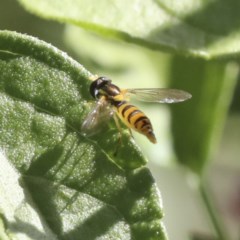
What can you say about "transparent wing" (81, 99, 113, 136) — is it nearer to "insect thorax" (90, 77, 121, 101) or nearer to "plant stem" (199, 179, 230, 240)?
"insect thorax" (90, 77, 121, 101)

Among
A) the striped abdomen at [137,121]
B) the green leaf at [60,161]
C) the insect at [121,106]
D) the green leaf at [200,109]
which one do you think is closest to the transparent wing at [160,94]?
the insect at [121,106]

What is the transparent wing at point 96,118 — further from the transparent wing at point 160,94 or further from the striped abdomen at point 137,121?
the transparent wing at point 160,94

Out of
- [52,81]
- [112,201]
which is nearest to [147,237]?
[112,201]

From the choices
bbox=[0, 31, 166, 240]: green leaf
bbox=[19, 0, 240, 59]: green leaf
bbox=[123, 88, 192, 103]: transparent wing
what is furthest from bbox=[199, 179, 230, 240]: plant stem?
bbox=[0, 31, 166, 240]: green leaf

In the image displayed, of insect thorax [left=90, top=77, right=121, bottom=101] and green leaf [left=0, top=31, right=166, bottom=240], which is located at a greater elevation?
insect thorax [left=90, top=77, right=121, bottom=101]

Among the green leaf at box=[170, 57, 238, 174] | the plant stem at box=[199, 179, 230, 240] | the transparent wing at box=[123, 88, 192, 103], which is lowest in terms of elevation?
the plant stem at box=[199, 179, 230, 240]

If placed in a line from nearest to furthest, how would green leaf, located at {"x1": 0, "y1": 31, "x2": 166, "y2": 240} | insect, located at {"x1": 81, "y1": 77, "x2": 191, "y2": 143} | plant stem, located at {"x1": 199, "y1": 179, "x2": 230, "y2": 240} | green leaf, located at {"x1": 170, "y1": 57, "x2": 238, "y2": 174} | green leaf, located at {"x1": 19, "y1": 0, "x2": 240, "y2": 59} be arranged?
1. green leaf, located at {"x1": 0, "y1": 31, "x2": 166, "y2": 240}
2. insect, located at {"x1": 81, "y1": 77, "x2": 191, "y2": 143}
3. green leaf, located at {"x1": 19, "y1": 0, "x2": 240, "y2": 59}
4. plant stem, located at {"x1": 199, "y1": 179, "x2": 230, "y2": 240}
5. green leaf, located at {"x1": 170, "y1": 57, "x2": 238, "y2": 174}

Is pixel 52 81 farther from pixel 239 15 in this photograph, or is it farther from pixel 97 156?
pixel 239 15
